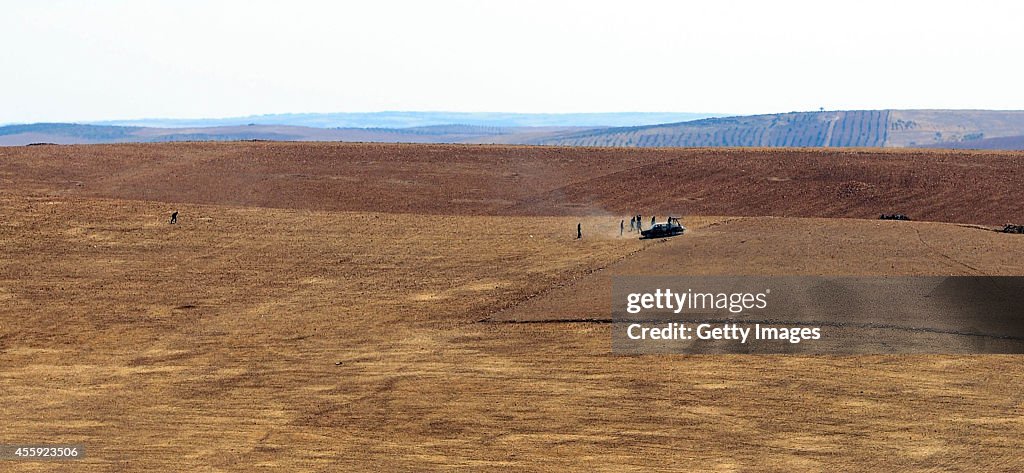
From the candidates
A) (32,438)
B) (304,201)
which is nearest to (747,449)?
(32,438)

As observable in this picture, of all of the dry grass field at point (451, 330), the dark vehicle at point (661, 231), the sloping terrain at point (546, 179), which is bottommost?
the dry grass field at point (451, 330)

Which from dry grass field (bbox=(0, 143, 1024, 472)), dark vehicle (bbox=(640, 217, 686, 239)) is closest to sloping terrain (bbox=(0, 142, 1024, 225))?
dry grass field (bbox=(0, 143, 1024, 472))

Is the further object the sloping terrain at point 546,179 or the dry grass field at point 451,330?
the sloping terrain at point 546,179

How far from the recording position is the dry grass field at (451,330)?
23766 mm

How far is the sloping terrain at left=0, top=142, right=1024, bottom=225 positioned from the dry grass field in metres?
Result: 0.41

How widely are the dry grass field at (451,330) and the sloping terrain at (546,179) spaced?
411 millimetres

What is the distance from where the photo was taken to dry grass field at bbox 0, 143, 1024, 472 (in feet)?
78.0

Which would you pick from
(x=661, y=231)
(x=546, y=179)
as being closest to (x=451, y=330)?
(x=661, y=231)

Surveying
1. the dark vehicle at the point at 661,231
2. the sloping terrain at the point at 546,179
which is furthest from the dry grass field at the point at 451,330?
the dark vehicle at the point at 661,231

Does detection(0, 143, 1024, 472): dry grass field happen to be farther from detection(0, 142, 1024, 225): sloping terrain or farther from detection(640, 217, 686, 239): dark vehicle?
detection(640, 217, 686, 239): dark vehicle

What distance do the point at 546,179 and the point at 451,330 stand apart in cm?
4226

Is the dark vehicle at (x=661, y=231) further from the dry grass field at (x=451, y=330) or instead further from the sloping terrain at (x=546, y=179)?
the sloping terrain at (x=546, y=179)

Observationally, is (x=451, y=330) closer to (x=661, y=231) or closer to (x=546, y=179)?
(x=661, y=231)

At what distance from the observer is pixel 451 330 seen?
34.8m
